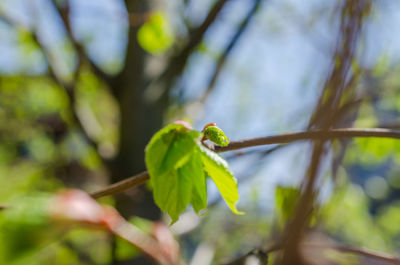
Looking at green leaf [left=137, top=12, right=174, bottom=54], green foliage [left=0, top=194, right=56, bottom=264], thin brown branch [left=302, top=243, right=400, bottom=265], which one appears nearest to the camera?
green foliage [left=0, top=194, right=56, bottom=264]

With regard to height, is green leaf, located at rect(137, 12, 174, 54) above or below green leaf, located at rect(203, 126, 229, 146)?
below

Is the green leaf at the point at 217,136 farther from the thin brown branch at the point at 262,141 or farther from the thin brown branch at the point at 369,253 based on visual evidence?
the thin brown branch at the point at 369,253

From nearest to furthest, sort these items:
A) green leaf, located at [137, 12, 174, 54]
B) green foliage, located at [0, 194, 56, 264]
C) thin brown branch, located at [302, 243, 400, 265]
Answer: green foliage, located at [0, 194, 56, 264], thin brown branch, located at [302, 243, 400, 265], green leaf, located at [137, 12, 174, 54]

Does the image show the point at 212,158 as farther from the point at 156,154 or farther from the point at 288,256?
the point at 288,256

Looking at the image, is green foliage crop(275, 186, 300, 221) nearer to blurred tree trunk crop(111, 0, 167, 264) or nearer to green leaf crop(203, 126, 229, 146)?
green leaf crop(203, 126, 229, 146)

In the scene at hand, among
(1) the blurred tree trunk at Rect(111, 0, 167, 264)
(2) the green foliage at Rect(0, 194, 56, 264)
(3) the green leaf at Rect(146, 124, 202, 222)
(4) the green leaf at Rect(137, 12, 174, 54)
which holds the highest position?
(2) the green foliage at Rect(0, 194, 56, 264)

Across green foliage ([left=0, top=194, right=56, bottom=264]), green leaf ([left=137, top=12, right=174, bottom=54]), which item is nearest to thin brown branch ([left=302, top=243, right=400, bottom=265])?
green foliage ([left=0, top=194, right=56, bottom=264])

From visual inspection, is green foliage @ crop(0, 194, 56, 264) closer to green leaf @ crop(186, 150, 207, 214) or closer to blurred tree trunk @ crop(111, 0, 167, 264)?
green leaf @ crop(186, 150, 207, 214)

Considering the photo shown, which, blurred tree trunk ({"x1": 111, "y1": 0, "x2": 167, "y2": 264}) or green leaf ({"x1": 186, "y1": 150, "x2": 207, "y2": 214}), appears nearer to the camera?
green leaf ({"x1": 186, "y1": 150, "x2": 207, "y2": 214})

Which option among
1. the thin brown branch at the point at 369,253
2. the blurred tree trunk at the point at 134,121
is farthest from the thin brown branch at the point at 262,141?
the blurred tree trunk at the point at 134,121
